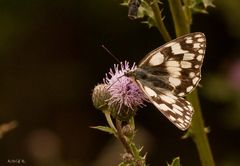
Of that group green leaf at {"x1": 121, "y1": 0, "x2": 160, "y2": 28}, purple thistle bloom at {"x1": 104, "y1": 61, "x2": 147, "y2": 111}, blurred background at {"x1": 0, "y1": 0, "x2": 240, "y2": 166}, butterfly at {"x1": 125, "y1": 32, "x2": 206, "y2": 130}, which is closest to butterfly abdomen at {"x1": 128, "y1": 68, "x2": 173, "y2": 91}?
butterfly at {"x1": 125, "y1": 32, "x2": 206, "y2": 130}

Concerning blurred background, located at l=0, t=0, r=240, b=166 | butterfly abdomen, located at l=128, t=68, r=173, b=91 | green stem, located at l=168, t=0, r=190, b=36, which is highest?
green stem, located at l=168, t=0, r=190, b=36

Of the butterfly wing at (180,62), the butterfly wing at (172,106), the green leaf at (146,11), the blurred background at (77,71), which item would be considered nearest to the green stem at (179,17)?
the green leaf at (146,11)

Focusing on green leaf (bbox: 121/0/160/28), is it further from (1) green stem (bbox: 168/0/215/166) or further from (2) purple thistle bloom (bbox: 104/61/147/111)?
(2) purple thistle bloom (bbox: 104/61/147/111)

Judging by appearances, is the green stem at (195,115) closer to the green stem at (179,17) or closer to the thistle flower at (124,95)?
the green stem at (179,17)

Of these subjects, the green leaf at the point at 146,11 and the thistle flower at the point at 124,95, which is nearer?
the thistle flower at the point at 124,95

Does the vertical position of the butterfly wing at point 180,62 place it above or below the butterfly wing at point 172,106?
above

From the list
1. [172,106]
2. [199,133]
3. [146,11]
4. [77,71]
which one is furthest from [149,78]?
[77,71]
